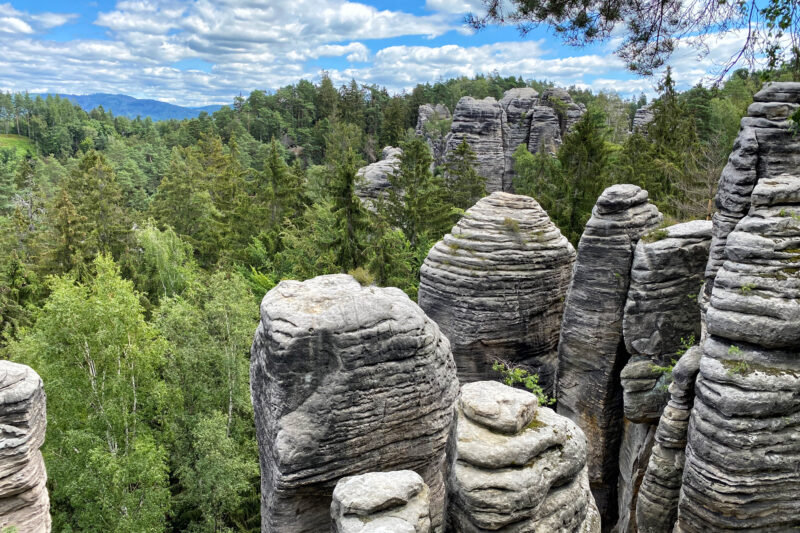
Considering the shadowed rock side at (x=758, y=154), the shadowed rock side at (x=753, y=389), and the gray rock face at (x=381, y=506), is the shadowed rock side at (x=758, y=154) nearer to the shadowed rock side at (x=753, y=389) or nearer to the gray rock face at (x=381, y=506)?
the shadowed rock side at (x=753, y=389)

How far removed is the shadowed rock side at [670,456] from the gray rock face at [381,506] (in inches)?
281

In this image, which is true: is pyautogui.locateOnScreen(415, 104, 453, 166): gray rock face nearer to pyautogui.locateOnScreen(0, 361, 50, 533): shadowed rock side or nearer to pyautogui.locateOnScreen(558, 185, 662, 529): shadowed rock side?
pyautogui.locateOnScreen(558, 185, 662, 529): shadowed rock side

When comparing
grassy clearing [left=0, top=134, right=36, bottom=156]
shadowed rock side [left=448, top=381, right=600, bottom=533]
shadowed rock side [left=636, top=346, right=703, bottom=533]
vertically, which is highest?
grassy clearing [left=0, top=134, right=36, bottom=156]

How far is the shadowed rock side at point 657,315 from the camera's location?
14695 mm

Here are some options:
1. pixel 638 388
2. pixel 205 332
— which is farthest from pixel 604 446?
pixel 205 332

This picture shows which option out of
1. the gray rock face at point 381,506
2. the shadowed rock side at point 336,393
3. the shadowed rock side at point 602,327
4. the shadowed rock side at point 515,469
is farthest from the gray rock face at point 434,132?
the gray rock face at point 381,506

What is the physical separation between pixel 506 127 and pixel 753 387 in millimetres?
53610

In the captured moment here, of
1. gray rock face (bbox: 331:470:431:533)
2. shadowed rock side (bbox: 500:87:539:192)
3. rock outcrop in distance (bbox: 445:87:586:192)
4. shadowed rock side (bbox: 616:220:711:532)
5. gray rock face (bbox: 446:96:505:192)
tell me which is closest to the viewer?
gray rock face (bbox: 331:470:431:533)

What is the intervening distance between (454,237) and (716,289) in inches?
375

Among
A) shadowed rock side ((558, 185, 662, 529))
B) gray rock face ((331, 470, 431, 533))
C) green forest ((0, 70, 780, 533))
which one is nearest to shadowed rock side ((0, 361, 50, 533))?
green forest ((0, 70, 780, 533))

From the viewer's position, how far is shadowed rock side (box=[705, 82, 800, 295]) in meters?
12.0

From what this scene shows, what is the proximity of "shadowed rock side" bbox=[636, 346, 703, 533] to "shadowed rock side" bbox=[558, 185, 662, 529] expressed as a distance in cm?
399

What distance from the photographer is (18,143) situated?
130 metres

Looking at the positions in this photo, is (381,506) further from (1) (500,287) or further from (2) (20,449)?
(1) (500,287)
